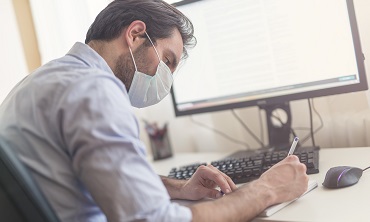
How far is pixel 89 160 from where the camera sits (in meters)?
0.68

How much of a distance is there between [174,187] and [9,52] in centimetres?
134

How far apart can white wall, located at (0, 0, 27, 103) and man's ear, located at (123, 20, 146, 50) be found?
1.18 metres

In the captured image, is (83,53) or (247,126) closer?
(83,53)

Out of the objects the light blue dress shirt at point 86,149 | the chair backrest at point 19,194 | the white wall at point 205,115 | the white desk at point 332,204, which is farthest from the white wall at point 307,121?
the chair backrest at point 19,194

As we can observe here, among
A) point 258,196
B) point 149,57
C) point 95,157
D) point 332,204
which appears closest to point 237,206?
point 258,196

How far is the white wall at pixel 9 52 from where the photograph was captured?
6.56 feet

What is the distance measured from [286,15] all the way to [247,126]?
1.52ft

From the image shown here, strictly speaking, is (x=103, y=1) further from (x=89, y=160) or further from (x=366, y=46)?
(x=89, y=160)

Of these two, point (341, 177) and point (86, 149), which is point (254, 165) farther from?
point (86, 149)

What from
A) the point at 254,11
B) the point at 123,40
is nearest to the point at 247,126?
the point at 254,11

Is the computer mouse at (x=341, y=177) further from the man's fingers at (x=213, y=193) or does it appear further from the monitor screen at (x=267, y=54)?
the monitor screen at (x=267, y=54)

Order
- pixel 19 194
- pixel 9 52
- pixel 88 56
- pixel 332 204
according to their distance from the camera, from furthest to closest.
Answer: pixel 9 52 < pixel 88 56 < pixel 332 204 < pixel 19 194

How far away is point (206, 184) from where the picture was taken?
101 cm

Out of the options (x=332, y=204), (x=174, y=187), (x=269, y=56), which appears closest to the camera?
(x=332, y=204)
